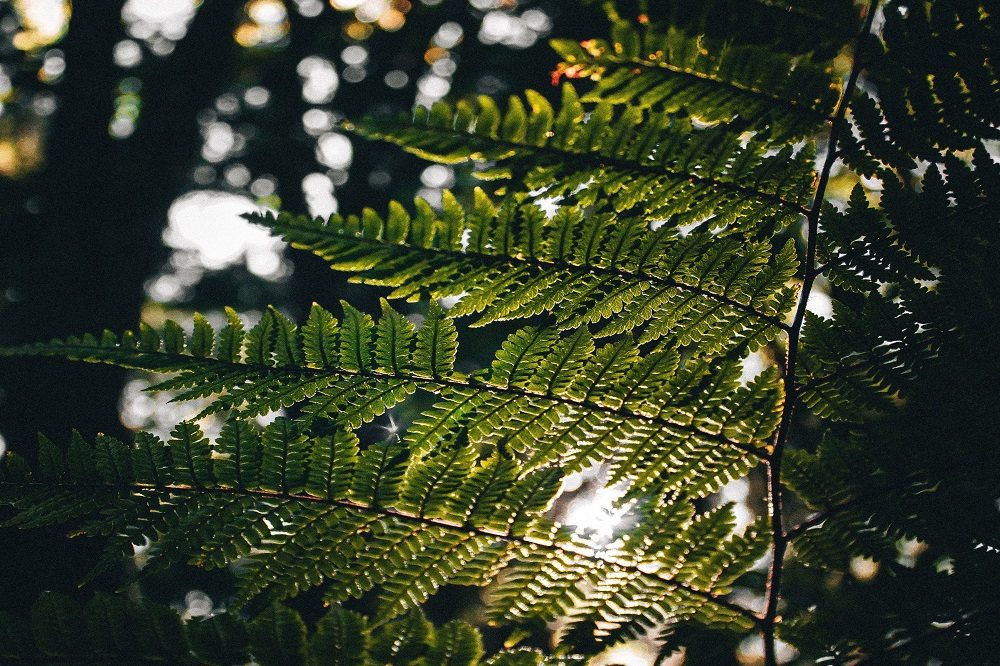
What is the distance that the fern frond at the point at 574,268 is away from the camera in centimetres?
89

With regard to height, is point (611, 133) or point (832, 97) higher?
point (832, 97)

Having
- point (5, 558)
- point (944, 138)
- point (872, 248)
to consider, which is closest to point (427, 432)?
point (872, 248)

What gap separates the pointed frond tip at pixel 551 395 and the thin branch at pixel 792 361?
27 mm

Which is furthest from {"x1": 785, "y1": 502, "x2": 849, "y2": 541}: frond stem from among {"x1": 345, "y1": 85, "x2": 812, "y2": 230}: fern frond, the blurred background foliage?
the blurred background foliage

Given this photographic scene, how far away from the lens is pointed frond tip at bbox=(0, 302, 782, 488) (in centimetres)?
94

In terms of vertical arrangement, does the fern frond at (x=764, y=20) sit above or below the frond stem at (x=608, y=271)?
above

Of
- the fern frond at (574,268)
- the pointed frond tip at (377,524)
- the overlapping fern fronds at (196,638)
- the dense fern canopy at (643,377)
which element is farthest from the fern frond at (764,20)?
the overlapping fern fronds at (196,638)

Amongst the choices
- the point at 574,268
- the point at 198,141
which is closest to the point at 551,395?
the point at 574,268

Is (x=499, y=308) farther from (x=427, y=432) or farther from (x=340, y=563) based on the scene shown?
(x=340, y=563)

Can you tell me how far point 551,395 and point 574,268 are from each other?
0.22 meters

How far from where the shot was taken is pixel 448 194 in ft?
2.76

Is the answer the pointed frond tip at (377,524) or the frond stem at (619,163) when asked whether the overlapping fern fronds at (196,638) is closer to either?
the pointed frond tip at (377,524)

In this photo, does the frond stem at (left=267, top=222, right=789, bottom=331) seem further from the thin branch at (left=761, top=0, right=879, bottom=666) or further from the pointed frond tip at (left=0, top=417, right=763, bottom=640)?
the pointed frond tip at (left=0, top=417, right=763, bottom=640)

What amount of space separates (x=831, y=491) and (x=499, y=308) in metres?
0.63
